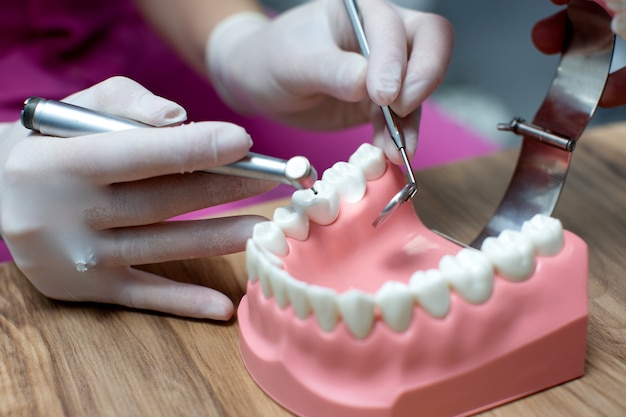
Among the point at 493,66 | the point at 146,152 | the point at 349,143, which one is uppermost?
the point at 146,152

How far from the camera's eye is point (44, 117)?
2.90 ft

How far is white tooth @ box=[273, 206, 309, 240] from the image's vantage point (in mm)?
841

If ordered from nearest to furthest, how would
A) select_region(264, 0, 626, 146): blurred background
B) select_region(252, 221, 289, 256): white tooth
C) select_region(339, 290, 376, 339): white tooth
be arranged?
select_region(339, 290, 376, 339): white tooth → select_region(252, 221, 289, 256): white tooth → select_region(264, 0, 626, 146): blurred background

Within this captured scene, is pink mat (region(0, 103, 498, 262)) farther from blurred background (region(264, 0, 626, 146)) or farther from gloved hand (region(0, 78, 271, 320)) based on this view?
blurred background (region(264, 0, 626, 146))

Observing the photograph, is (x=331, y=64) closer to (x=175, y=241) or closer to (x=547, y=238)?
(x=175, y=241)

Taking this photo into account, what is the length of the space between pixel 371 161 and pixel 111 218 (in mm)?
328

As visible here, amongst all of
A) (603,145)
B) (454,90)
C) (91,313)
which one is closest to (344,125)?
(603,145)

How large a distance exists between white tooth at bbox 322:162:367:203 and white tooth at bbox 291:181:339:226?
1 centimetres

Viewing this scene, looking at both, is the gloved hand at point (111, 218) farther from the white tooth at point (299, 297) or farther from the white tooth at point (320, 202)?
the white tooth at point (299, 297)

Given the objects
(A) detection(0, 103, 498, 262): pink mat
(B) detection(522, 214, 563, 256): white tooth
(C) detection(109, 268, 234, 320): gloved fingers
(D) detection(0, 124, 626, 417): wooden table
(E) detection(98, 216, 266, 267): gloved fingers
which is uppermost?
(B) detection(522, 214, 563, 256): white tooth

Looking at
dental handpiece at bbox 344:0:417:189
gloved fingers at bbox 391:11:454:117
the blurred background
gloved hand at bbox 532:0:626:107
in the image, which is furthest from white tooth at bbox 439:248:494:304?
the blurred background

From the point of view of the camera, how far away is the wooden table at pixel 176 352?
0.78 meters

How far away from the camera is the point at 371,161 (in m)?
0.93

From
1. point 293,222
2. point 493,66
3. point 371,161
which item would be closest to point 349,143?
point 371,161
